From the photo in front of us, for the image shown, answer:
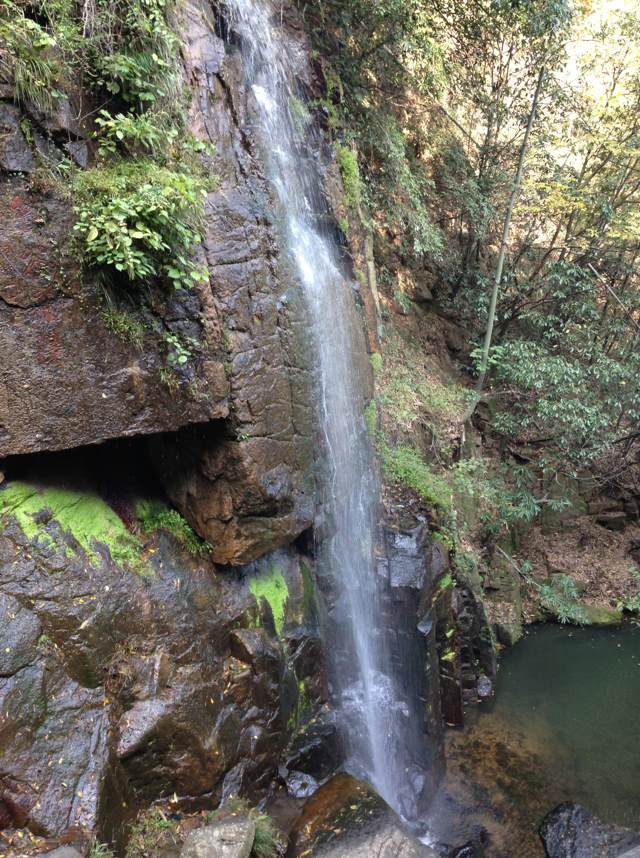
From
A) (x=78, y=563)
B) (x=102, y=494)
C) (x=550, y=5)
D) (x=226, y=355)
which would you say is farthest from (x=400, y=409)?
(x=550, y=5)

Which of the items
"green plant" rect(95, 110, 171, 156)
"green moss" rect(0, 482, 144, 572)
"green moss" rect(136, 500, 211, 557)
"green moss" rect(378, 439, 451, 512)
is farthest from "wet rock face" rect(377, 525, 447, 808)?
"green plant" rect(95, 110, 171, 156)

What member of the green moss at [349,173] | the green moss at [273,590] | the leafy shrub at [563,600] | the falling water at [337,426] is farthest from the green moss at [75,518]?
the leafy shrub at [563,600]

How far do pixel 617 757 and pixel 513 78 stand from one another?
42.6ft

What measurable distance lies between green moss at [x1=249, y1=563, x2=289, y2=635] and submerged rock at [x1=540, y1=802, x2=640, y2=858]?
395 centimetres

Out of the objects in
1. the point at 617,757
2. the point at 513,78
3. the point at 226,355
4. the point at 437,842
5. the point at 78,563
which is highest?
the point at 513,78

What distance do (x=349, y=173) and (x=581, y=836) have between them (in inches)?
371

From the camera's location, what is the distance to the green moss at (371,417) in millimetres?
7976

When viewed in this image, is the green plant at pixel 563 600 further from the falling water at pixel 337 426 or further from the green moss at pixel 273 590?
the green moss at pixel 273 590

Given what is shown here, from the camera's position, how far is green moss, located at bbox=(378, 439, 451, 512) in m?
8.52

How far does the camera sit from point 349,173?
8414mm

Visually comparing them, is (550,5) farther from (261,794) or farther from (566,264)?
(261,794)

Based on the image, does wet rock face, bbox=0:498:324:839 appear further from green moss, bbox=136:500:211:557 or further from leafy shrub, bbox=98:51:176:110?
leafy shrub, bbox=98:51:176:110

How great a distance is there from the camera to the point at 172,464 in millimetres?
5648

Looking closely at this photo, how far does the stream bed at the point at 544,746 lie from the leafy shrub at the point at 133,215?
7.05 m
